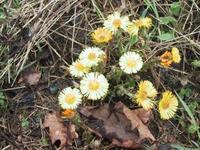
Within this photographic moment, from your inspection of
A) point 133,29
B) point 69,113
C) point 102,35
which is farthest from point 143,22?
point 69,113

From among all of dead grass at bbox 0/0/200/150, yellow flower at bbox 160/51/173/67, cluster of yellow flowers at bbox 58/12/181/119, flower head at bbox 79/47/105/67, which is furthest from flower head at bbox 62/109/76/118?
yellow flower at bbox 160/51/173/67

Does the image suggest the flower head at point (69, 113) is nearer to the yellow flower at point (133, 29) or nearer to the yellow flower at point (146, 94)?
the yellow flower at point (146, 94)

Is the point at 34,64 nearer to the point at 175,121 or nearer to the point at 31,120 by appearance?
the point at 31,120

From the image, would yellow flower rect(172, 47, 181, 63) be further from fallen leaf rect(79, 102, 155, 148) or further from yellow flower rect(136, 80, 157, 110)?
fallen leaf rect(79, 102, 155, 148)

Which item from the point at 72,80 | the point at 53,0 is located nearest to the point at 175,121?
the point at 72,80

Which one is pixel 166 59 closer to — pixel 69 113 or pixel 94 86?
pixel 94 86
